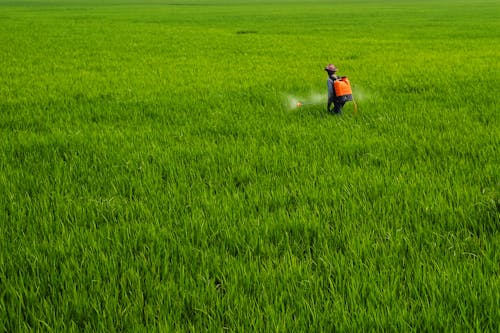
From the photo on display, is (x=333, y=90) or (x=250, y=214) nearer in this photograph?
(x=250, y=214)

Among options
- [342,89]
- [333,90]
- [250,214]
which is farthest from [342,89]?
[250,214]

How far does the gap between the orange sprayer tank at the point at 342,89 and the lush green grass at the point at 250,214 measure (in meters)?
0.27

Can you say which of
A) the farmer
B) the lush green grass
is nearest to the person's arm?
the farmer

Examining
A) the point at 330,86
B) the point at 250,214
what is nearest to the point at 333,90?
the point at 330,86

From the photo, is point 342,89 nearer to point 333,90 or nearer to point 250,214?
point 333,90

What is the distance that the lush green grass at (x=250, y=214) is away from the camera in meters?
1.97

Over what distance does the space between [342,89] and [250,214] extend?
290 centimetres

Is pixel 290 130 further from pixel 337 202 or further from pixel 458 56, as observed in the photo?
pixel 458 56

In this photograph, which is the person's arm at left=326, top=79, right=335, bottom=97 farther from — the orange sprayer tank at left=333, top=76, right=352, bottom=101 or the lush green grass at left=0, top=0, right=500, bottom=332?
the lush green grass at left=0, top=0, right=500, bottom=332

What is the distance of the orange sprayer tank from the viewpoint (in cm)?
532

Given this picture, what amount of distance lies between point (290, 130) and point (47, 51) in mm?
12308

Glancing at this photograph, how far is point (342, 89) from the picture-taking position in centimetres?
536

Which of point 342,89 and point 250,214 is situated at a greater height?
point 342,89

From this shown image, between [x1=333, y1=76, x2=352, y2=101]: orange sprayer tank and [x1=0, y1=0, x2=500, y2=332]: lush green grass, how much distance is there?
0.89 feet
